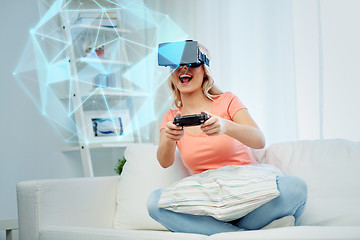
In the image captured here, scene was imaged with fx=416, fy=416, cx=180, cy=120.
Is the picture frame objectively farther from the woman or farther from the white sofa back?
the woman

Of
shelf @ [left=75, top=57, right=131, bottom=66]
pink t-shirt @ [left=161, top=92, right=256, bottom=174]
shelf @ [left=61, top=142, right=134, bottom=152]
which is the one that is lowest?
shelf @ [left=61, top=142, right=134, bottom=152]

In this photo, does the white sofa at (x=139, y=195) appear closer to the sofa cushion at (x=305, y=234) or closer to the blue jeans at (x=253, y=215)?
the blue jeans at (x=253, y=215)

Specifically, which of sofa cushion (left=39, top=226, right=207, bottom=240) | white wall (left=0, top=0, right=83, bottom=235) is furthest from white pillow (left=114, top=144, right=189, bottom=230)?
white wall (left=0, top=0, right=83, bottom=235)

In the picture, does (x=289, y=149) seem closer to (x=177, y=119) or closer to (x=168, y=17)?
(x=177, y=119)

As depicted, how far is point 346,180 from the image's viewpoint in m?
1.40

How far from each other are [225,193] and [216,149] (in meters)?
0.30

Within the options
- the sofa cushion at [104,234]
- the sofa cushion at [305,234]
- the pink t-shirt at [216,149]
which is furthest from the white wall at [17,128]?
the sofa cushion at [305,234]

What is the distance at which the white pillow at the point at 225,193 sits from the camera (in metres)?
1.13

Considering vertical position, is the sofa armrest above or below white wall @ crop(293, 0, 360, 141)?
below

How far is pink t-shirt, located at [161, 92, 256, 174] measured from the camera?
1.44m

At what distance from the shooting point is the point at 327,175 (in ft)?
4.76

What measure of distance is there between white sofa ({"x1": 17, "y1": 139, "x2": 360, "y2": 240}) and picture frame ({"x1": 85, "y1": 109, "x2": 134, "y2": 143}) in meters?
0.84

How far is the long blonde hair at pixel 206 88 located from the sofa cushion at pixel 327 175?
0.34 m

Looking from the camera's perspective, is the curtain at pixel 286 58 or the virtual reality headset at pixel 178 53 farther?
the curtain at pixel 286 58
